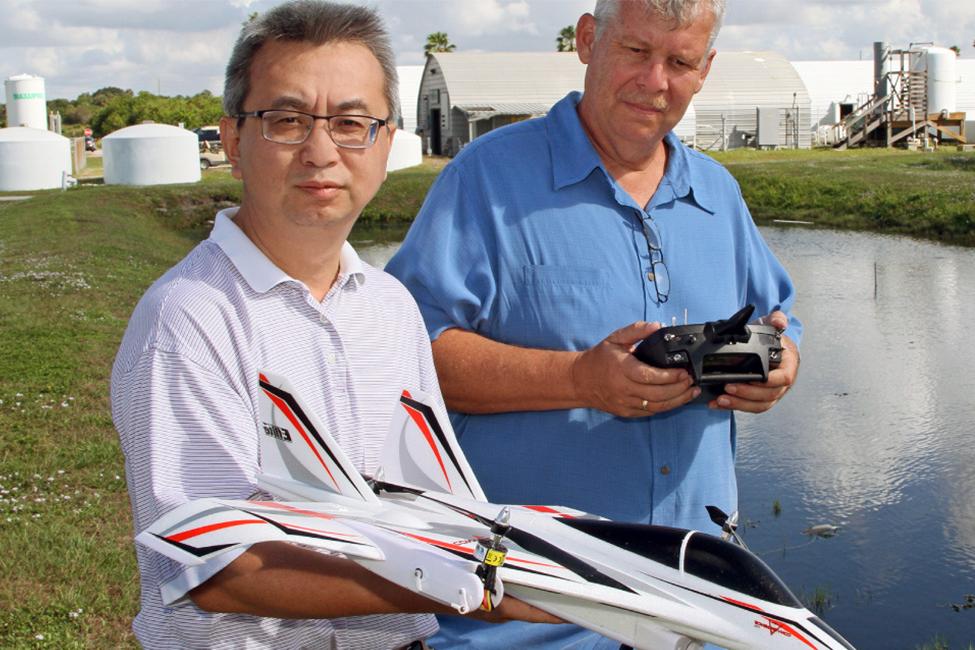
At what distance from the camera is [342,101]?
2.68m

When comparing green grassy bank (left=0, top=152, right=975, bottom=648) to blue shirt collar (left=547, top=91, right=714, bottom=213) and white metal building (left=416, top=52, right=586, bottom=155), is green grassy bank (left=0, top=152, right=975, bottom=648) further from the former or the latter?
white metal building (left=416, top=52, right=586, bottom=155)

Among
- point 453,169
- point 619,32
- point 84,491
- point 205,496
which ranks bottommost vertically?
point 84,491

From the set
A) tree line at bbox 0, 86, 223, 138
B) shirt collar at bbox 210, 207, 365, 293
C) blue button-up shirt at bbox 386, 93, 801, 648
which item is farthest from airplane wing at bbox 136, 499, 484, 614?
tree line at bbox 0, 86, 223, 138

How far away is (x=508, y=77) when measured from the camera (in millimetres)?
56438

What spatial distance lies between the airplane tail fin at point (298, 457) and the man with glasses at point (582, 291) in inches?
27.5

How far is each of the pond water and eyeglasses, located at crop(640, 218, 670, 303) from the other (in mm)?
4597

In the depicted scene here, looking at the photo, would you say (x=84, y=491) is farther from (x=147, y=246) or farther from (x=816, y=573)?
(x=147, y=246)

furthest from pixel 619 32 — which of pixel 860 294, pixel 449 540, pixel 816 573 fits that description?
pixel 860 294

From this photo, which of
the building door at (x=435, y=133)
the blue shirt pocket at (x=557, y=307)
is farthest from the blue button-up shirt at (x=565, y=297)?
the building door at (x=435, y=133)

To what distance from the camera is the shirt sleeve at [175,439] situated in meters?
2.30

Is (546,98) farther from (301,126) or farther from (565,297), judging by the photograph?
(301,126)

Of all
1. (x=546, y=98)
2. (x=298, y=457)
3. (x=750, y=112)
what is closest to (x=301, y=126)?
(x=298, y=457)

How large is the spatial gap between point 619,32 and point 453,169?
729 millimetres

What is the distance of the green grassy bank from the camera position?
620cm
